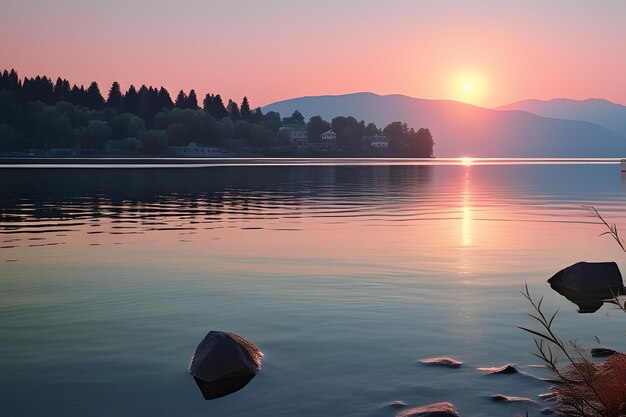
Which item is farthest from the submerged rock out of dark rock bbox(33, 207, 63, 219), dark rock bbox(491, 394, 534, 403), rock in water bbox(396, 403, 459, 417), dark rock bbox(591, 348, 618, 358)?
dark rock bbox(33, 207, 63, 219)

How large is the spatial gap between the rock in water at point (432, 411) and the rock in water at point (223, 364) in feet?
12.2

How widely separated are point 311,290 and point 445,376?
965 centimetres

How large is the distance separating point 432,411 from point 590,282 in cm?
1419

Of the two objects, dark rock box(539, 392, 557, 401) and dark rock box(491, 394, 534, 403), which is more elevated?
dark rock box(539, 392, 557, 401)

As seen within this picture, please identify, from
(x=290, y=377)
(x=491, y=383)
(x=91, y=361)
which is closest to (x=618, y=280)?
(x=491, y=383)

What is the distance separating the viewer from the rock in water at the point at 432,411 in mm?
12508

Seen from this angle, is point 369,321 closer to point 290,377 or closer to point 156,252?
point 290,377

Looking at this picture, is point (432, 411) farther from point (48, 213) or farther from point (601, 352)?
point (48, 213)

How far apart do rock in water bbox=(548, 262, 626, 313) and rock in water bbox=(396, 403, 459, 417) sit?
40.6 feet

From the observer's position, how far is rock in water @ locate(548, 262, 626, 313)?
2405cm

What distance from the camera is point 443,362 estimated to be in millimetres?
16109

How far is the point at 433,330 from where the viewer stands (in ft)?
62.6

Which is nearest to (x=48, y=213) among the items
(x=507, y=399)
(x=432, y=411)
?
(x=507, y=399)

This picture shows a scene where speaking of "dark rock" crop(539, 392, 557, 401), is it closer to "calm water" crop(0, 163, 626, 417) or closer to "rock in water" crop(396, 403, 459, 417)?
"calm water" crop(0, 163, 626, 417)
